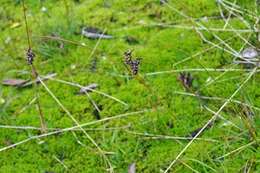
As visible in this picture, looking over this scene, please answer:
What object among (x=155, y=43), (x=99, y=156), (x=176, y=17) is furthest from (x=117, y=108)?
(x=176, y=17)

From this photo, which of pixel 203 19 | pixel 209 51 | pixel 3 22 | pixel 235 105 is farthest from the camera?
pixel 3 22

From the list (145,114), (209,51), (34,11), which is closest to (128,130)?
(145,114)

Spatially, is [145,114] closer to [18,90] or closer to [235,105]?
[235,105]

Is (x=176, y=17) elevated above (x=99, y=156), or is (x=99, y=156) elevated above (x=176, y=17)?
(x=176, y=17)

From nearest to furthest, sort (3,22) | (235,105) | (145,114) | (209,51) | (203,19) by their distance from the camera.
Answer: (235,105) → (145,114) → (209,51) → (203,19) → (3,22)

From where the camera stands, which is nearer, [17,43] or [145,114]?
[145,114]

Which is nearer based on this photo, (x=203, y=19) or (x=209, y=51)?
(x=209, y=51)

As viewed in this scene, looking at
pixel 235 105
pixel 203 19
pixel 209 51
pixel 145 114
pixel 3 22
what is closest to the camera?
pixel 235 105

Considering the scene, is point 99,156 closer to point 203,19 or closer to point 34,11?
point 203,19

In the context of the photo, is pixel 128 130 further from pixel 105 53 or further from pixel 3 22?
pixel 3 22
